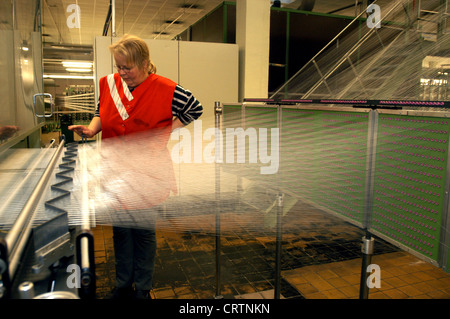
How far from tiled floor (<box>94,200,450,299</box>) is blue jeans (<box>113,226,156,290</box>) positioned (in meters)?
0.41

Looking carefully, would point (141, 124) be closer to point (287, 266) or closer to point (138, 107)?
point (138, 107)

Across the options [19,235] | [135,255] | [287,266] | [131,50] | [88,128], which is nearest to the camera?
[19,235]

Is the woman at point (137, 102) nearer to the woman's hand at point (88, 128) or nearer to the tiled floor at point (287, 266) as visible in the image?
the woman's hand at point (88, 128)

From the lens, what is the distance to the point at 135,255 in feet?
7.06

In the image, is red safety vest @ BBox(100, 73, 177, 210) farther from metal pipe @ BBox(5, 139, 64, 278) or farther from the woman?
metal pipe @ BBox(5, 139, 64, 278)

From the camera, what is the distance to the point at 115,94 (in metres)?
1.95

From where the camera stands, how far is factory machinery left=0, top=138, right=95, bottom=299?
0.67 metres

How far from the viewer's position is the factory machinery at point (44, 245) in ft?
2.20

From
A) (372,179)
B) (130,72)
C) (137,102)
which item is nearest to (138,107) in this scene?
(137,102)

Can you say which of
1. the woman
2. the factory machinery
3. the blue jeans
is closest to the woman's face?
the woman

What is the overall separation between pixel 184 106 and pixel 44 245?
49.4 inches

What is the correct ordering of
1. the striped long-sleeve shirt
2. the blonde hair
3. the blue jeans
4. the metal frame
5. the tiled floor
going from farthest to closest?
the tiled floor < the blue jeans < the striped long-sleeve shirt < the blonde hair < the metal frame
